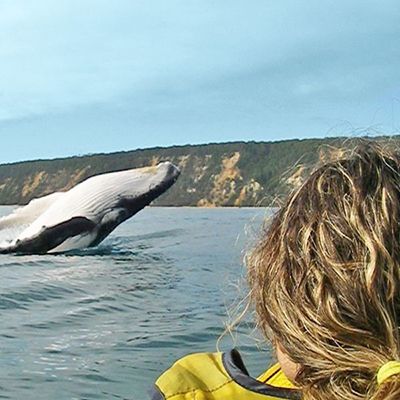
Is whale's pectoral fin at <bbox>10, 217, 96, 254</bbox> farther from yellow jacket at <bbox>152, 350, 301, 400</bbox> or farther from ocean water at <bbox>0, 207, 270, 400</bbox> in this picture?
yellow jacket at <bbox>152, 350, 301, 400</bbox>

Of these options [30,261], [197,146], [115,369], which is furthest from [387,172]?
[197,146]

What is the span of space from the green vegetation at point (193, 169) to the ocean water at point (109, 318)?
71.2 m

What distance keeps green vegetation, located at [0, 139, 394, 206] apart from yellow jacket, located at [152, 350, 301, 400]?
265 ft

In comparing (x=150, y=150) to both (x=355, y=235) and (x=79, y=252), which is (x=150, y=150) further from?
(x=355, y=235)

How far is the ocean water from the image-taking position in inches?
205

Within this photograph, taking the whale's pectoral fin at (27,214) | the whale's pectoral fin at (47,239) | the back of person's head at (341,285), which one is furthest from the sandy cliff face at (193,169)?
the back of person's head at (341,285)

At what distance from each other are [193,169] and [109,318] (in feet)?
289

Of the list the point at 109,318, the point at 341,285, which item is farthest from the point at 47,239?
the point at 341,285

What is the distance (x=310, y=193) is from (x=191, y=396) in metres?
0.53

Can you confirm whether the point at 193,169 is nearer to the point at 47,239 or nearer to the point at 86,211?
the point at 86,211

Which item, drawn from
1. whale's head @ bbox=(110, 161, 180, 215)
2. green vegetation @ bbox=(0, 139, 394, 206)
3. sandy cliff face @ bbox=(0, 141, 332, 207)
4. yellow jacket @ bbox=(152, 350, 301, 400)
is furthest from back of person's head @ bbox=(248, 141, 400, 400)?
green vegetation @ bbox=(0, 139, 394, 206)

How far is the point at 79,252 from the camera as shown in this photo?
13.2 m

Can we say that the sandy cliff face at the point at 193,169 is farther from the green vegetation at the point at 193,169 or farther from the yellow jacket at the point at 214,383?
the yellow jacket at the point at 214,383

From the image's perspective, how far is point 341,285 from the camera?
1.52 m
